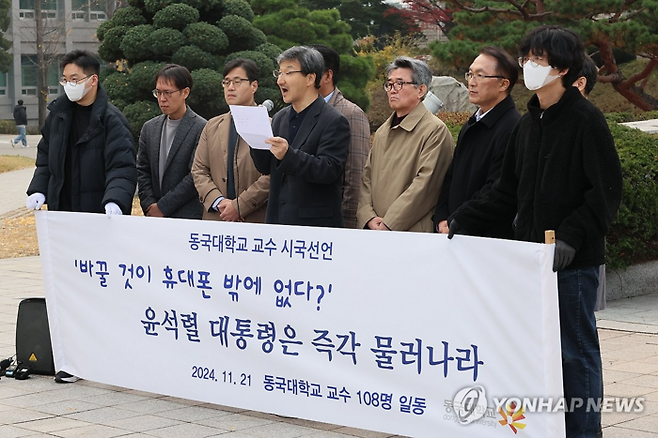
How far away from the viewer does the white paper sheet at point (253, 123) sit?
5.11 m

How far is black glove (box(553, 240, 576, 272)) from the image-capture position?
4004mm

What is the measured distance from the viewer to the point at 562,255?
401 centimetres

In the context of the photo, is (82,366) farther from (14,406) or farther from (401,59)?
(401,59)

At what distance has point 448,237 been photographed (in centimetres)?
431

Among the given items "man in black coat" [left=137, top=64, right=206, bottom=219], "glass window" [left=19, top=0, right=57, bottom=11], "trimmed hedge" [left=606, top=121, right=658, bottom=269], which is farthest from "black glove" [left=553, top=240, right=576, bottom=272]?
"glass window" [left=19, top=0, right=57, bottom=11]

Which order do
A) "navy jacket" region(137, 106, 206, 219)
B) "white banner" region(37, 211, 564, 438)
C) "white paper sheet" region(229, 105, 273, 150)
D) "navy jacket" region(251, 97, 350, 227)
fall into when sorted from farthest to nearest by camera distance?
1. "navy jacket" region(137, 106, 206, 219)
2. "navy jacket" region(251, 97, 350, 227)
3. "white paper sheet" region(229, 105, 273, 150)
4. "white banner" region(37, 211, 564, 438)

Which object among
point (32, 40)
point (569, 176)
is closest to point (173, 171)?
point (569, 176)

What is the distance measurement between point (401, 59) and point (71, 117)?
211cm

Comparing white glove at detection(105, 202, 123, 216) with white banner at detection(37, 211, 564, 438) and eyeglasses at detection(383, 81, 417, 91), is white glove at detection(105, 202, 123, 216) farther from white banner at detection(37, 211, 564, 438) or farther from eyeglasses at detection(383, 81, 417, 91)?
eyeglasses at detection(383, 81, 417, 91)

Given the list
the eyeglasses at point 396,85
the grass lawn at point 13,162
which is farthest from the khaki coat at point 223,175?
the grass lawn at point 13,162

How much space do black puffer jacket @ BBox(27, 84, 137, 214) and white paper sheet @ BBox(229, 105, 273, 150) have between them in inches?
45.7

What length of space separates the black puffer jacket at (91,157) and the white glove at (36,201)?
62mm

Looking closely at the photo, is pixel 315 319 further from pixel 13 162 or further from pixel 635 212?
pixel 13 162

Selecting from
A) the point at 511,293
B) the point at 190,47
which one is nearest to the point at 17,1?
the point at 190,47
